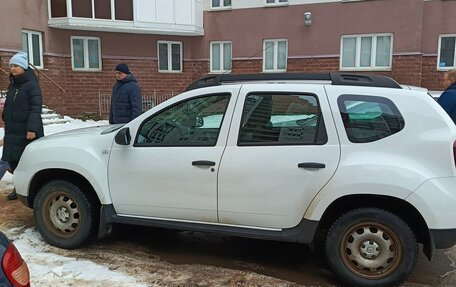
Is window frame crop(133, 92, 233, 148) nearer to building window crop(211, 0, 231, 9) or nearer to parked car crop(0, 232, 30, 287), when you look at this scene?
parked car crop(0, 232, 30, 287)

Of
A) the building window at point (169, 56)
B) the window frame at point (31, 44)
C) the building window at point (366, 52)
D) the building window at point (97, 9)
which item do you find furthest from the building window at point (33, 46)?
the building window at point (366, 52)

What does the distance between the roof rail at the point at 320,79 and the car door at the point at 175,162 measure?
23 centimetres

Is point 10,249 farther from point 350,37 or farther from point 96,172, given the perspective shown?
point 350,37

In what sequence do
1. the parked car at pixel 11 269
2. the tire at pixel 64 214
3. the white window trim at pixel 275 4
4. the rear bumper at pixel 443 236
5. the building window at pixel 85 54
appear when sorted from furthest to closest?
the white window trim at pixel 275 4
the building window at pixel 85 54
the tire at pixel 64 214
the rear bumper at pixel 443 236
the parked car at pixel 11 269

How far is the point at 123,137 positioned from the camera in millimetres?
4094

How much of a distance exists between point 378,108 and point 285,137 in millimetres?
785

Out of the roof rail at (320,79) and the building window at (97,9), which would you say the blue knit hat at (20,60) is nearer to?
the roof rail at (320,79)

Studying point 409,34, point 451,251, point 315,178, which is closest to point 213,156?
point 315,178

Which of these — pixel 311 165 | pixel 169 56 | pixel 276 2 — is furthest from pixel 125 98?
pixel 169 56

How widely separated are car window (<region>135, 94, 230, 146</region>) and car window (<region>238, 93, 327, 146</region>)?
247mm

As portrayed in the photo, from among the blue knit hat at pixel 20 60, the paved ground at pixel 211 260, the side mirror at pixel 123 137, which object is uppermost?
the blue knit hat at pixel 20 60

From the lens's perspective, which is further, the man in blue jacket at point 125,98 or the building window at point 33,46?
the building window at point 33,46

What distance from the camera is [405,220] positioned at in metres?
3.59

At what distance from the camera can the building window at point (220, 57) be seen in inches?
757
